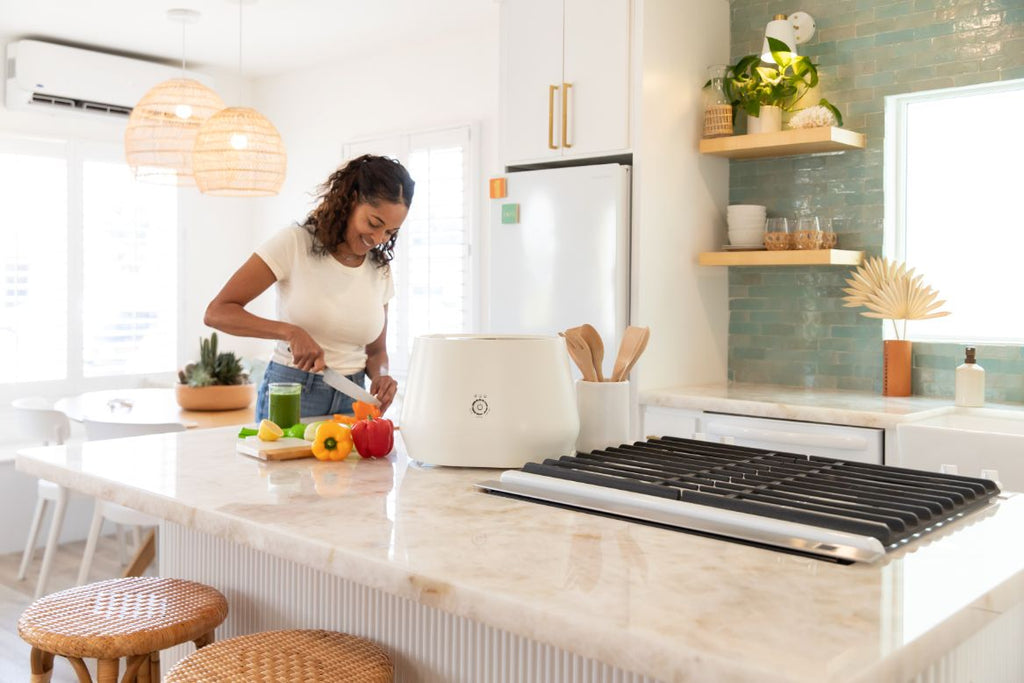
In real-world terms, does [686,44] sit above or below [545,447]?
above

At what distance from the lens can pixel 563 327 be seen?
3.58 m

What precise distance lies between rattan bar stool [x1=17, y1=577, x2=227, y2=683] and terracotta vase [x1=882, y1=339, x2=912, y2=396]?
244 cm

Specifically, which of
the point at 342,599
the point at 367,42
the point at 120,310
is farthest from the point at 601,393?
the point at 120,310

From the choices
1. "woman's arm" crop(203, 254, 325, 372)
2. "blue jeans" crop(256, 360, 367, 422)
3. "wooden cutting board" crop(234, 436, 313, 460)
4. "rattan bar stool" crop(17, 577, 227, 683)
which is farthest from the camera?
"blue jeans" crop(256, 360, 367, 422)

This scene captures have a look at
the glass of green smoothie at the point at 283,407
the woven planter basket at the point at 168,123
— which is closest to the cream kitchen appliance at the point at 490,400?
the glass of green smoothie at the point at 283,407

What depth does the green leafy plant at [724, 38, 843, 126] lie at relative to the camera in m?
3.39

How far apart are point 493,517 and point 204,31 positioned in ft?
14.4

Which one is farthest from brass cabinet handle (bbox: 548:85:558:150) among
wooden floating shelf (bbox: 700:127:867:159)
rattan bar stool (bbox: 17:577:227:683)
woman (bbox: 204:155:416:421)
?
rattan bar stool (bbox: 17:577:227:683)

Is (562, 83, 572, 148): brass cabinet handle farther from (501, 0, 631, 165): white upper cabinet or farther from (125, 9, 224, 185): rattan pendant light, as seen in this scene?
(125, 9, 224, 185): rattan pendant light

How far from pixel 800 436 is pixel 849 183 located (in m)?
1.05

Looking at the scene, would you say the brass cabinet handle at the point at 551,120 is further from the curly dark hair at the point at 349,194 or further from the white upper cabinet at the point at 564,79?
the curly dark hair at the point at 349,194

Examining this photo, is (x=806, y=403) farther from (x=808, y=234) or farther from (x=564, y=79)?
(x=564, y=79)

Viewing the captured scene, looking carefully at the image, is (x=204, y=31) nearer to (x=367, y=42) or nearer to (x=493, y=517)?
(x=367, y=42)

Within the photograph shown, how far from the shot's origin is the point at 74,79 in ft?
16.8
